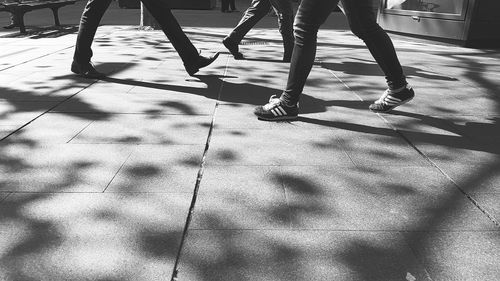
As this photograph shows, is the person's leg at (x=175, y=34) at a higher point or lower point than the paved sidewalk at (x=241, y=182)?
higher

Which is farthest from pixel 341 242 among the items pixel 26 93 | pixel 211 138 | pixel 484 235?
pixel 26 93

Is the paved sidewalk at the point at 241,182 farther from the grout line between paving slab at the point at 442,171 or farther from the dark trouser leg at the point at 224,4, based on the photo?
the dark trouser leg at the point at 224,4

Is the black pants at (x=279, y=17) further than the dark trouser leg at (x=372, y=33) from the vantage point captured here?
Yes

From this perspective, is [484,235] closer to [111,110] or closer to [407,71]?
[111,110]

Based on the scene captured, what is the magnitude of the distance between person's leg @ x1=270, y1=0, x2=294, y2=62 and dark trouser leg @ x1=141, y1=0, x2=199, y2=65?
1.51 metres

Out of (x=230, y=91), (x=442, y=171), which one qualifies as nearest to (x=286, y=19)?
(x=230, y=91)

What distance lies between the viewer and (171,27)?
4.98 metres

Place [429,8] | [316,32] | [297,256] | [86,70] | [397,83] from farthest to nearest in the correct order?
[429,8] → [86,70] → [397,83] → [316,32] → [297,256]

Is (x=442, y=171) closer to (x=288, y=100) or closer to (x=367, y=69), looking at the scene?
(x=288, y=100)

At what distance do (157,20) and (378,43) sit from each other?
2.59 metres

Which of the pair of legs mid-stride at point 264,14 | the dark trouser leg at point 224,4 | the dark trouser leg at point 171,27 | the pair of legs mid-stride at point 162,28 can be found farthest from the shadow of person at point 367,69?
the dark trouser leg at point 224,4

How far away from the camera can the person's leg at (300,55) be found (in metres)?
3.35

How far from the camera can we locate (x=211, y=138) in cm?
332

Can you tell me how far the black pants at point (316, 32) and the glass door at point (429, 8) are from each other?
5159 mm
